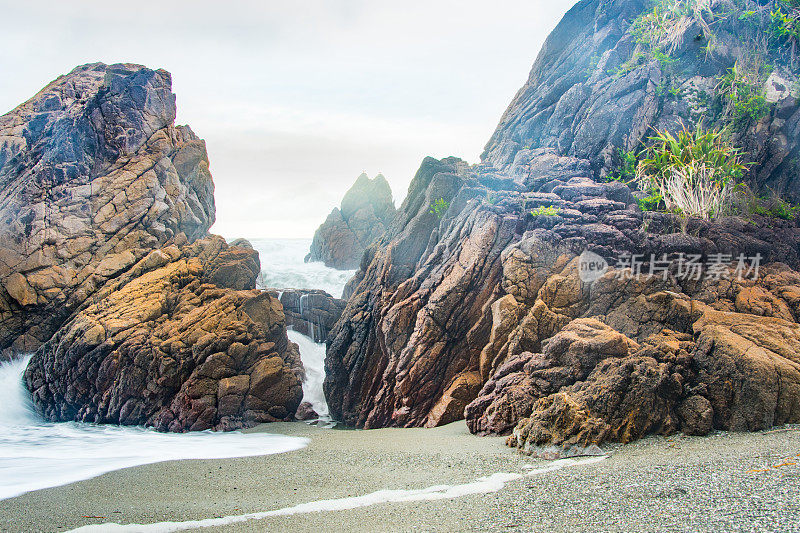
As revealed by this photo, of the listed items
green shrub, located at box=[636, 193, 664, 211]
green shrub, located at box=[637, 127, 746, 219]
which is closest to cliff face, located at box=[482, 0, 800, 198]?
green shrub, located at box=[637, 127, 746, 219]

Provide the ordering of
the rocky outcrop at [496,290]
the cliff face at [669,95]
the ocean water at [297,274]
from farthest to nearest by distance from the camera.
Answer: the ocean water at [297,274], the cliff face at [669,95], the rocky outcrop at [496,290]

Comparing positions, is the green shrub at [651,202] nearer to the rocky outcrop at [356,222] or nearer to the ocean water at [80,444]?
the ocean water at [80,444]

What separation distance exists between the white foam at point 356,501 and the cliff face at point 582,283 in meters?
1.20

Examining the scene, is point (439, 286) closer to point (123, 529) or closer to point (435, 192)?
point (435, 192)

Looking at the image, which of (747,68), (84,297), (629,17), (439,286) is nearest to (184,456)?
(439,286)

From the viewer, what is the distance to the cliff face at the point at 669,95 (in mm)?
10461

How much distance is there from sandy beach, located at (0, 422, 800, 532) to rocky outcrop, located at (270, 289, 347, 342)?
34.4 feet

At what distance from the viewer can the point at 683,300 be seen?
7.33 meters

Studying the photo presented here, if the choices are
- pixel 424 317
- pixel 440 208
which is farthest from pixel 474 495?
pixel 440 208

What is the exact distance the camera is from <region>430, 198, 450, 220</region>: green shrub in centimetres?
1195

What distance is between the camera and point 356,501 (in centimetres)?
464

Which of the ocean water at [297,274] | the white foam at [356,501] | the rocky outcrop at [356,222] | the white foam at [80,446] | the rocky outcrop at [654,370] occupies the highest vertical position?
the rocky outcrop at [356,222]

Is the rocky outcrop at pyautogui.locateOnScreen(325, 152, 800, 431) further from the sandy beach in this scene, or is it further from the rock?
the sandy beach

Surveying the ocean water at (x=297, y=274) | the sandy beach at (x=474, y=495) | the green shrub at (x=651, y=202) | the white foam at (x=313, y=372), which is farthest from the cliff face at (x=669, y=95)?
the ocean water at (x=297, y=274)
